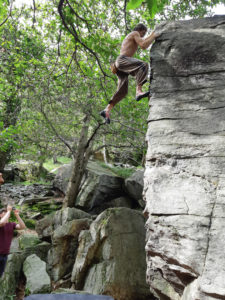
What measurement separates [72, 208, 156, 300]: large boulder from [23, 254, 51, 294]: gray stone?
41.4 inches

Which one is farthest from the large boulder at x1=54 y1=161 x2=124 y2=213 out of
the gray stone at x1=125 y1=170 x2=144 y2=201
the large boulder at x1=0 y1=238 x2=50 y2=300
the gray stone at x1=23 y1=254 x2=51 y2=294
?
the gray stone at x1=23 y1=254 x2=51 y2=294

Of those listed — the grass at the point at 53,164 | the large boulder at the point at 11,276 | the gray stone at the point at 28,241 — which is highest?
the grass at the point at 53,164

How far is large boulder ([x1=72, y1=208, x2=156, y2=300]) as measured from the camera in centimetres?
716

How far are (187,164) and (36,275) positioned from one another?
7.34 meters

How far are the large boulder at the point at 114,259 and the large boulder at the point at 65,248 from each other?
1031 millimetres

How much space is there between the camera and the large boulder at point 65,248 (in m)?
8.82

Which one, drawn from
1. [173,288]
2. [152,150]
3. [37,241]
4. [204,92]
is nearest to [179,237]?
[173,288]

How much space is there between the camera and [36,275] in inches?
323

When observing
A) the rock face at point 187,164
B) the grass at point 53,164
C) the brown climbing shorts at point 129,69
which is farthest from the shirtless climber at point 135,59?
the grass at point 53,164

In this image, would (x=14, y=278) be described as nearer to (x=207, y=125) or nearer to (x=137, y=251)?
(x=137, y=251)

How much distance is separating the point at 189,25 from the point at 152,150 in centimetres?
284

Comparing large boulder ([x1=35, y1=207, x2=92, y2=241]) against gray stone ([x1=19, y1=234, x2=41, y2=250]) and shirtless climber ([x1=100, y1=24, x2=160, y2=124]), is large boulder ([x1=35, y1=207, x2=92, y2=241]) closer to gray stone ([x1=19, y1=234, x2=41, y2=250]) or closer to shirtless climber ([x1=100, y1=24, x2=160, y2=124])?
gray stone ([x1=19, y1=234, x2=41, y2=250])

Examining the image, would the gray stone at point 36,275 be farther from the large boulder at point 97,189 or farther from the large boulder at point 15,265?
the large boulder at point 97,189

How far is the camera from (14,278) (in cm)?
827
